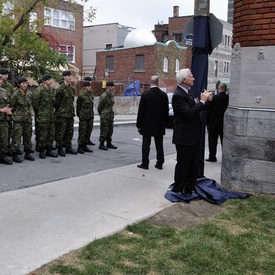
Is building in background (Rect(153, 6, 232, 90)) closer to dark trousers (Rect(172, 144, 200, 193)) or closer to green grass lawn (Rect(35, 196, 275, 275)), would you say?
dark trousers (Rect(172, 144, 200, 193))

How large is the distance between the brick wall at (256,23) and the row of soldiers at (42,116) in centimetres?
447

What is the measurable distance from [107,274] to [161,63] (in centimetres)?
3618

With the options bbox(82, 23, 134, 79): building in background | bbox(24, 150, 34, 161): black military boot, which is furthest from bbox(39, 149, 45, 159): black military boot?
bbox(82, 23, 134, 79): building in background

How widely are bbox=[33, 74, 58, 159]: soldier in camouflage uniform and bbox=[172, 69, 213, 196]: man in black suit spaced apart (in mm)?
4163

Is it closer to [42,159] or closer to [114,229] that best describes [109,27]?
[42,159]

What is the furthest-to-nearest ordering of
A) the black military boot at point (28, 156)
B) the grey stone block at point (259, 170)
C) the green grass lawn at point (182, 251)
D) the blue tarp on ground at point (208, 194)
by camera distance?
the black military boot at point (28, 156)
the grey stone block at point (259, 170)
the blue tarp on ground at point (208, 194)
the green grass lawn at point (182, 251)

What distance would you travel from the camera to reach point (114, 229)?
4.67 m

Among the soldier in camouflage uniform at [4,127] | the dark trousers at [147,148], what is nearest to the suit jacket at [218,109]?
the dark trousers at [147,148]

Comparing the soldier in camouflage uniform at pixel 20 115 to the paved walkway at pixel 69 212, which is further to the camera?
the soldier in camouflage uniform at pixel 20 115

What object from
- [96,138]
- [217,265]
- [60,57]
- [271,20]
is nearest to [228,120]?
[271,20]

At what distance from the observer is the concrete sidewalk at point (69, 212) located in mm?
4023

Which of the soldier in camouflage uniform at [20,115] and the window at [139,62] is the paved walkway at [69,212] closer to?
the soldier in camouflage uniform at [20,115]

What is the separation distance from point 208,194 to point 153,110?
268cm

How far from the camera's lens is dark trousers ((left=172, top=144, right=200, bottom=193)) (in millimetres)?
5805
